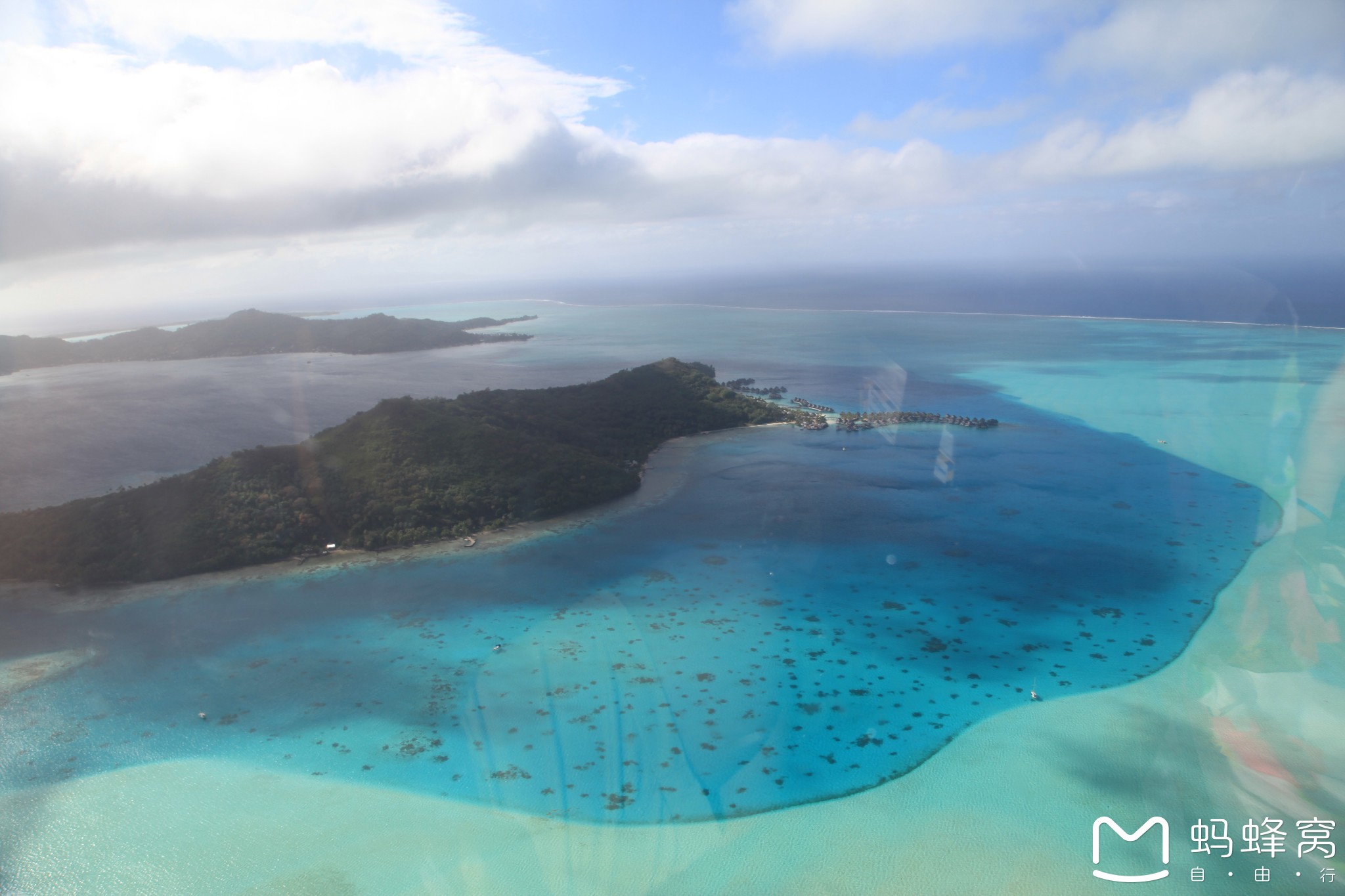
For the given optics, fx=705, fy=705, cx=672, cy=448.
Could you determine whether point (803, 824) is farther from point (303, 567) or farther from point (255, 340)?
point (255, 340)

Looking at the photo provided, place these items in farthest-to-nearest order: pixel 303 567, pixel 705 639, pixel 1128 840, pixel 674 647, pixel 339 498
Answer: pixel 339 498, pixel 303 567, pixel 705 639, pixel 674 647, pixel 1128 840

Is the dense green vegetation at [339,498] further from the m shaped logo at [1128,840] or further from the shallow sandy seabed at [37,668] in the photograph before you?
the m shaped logo at [1128,840]

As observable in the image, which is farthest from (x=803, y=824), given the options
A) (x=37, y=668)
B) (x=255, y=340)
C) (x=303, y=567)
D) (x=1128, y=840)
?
(x=255, y=340)

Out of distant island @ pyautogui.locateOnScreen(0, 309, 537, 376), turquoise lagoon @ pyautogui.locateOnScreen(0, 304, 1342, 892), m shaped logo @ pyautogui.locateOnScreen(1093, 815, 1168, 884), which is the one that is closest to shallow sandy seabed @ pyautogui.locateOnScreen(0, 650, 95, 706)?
turquoise lagoon @ pyautogui.locateOnScreen(0, 304, 1342, 892)

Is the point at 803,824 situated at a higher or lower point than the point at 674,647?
lower

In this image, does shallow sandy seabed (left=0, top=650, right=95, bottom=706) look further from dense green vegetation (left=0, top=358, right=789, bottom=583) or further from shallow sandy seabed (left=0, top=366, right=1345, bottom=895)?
shallow sandy seabed (left=0, top=366, right=1345, bottom=895)

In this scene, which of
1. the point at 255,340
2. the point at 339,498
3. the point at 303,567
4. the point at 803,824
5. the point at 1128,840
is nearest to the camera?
the point at 1128,840
